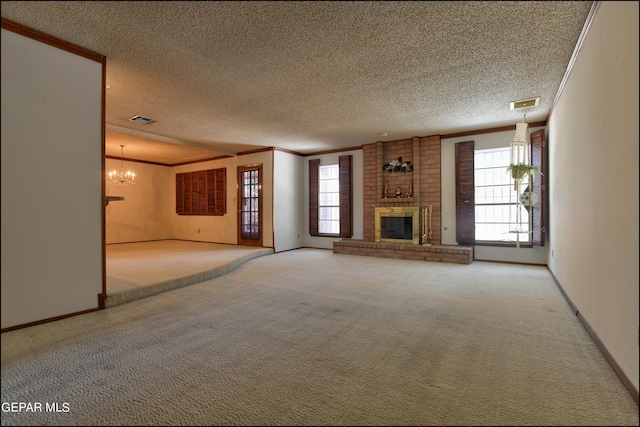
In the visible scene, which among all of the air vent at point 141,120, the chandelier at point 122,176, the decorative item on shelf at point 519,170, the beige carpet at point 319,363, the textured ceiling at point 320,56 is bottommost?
the beige carpet at point 319,363

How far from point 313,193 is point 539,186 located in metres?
4.68

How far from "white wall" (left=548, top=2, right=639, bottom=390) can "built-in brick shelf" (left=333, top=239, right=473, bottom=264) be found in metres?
2.27

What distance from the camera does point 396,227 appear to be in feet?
21.2

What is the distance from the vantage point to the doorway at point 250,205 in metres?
7.29

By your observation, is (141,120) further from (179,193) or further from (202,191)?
(179,193)

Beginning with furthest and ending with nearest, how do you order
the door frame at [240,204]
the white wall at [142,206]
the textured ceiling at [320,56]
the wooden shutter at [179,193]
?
1. the wooden shutter at [179,193]
2. the white wall at [142,206]
3. the door frame at [240,204]
4. the textured ceiling at [320,56]

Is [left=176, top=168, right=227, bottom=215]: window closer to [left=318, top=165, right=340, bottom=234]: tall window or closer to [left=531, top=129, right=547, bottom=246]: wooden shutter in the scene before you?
[left=318, top=165, right=340, bottom=234]: tall window

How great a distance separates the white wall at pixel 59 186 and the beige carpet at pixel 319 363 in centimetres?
29

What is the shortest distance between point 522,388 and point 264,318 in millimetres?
1950

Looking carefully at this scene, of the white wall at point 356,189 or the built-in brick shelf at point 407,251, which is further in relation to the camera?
the white wall at point 356,189

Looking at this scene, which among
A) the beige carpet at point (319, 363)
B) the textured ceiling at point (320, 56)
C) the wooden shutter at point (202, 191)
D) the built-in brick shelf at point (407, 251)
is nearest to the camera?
the beige carpet at point (319, 363)

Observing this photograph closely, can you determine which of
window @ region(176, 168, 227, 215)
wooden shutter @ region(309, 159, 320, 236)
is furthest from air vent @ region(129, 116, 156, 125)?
wooden shutter @ region(309, 159, 320, 236)

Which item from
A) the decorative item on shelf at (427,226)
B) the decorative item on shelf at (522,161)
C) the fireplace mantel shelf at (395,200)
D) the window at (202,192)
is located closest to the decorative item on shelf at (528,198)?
the decorative item on shelf at (522,161)

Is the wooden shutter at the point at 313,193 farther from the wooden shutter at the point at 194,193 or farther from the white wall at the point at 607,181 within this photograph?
the white wall at the point at 607,181
